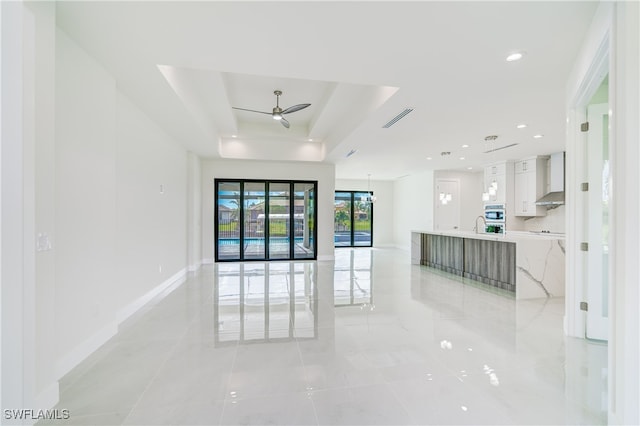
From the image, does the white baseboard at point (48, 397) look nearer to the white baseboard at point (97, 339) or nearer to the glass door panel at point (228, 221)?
the white baseboard at point (97, 339)

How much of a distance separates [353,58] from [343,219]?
9.91 meters

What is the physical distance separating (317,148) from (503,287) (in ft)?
17.8

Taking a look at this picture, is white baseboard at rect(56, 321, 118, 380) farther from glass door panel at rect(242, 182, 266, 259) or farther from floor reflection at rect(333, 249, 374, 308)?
glass door panel at rect(242, 182, 266, 259)

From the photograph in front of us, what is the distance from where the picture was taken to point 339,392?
2.20 metres

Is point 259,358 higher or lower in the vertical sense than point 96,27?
lower

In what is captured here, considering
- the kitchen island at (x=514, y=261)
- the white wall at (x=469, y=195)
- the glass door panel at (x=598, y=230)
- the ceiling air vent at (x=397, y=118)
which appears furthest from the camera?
the white wall at (x=469, y=195)

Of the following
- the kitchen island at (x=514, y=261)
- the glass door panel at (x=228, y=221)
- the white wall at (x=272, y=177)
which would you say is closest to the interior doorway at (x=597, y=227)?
the kitchen island at (x=514, y=261)

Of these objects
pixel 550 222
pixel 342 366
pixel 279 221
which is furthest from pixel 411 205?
pixel 342 366

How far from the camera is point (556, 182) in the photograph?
24.5ft

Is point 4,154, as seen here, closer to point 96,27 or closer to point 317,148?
point 96,27

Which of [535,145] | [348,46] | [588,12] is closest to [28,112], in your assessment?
[348,46]

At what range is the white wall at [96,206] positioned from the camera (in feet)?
8.30

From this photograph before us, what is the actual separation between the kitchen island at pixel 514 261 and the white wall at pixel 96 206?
18.4 ft

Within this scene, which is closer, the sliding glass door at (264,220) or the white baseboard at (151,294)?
the white baseboard at (151,294)
